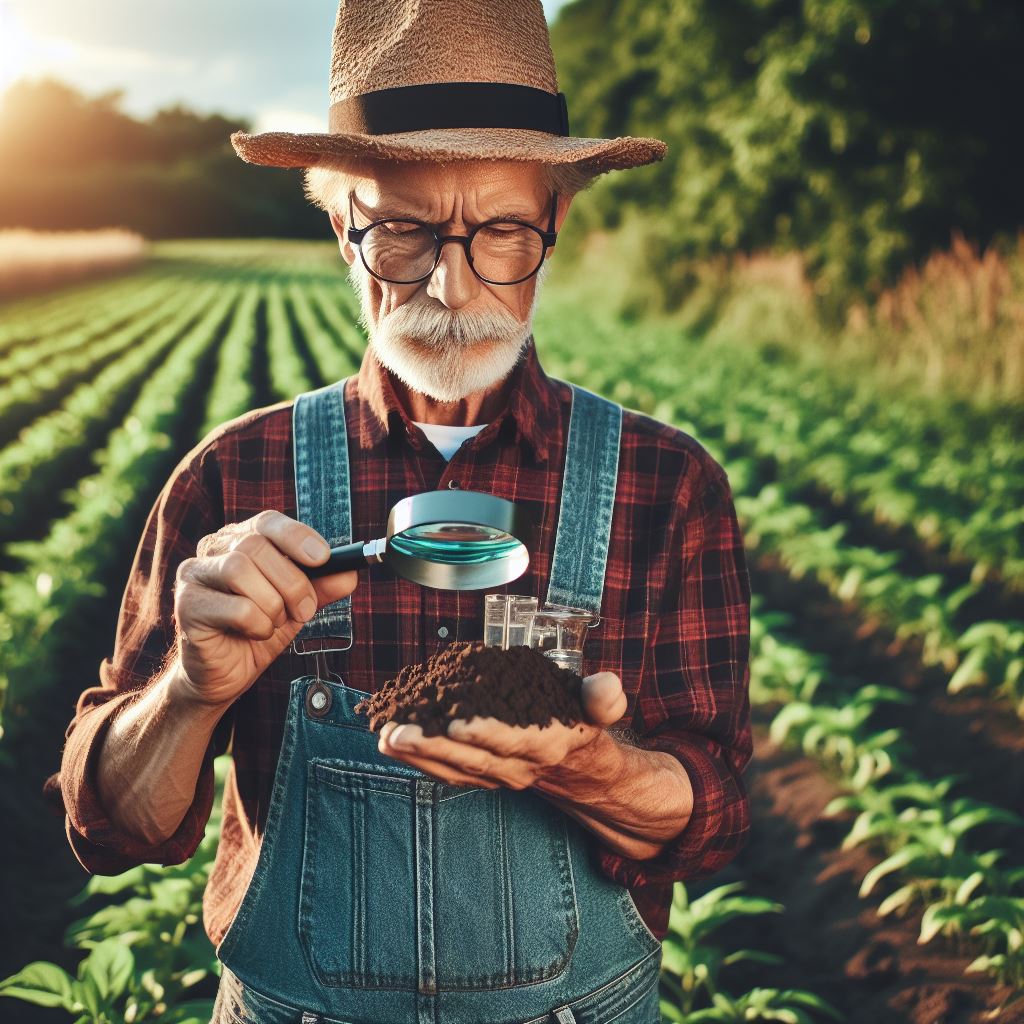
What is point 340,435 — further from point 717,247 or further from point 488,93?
point 717,247

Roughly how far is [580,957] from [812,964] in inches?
91.2

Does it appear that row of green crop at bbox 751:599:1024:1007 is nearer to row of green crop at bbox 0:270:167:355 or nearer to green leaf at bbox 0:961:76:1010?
green leaf at bbox 0:961:76:1010

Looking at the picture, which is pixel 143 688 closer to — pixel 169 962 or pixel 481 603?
pixel 481 603

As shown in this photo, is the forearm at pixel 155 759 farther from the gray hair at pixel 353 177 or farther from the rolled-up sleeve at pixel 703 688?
the gray hair at pixel 353 177

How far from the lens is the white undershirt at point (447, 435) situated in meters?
1.83

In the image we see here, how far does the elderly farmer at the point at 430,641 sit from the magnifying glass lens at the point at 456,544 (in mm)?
99

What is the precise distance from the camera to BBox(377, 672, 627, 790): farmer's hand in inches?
48.2

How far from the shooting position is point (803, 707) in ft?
14.4

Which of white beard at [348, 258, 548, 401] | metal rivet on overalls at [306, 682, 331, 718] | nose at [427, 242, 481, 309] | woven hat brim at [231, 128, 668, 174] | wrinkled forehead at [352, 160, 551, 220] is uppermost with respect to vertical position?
woven hat brim at [231, 128, 668, 174]

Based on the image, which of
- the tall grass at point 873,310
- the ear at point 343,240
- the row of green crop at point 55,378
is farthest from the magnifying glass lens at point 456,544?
the row of green crop at point 55,378

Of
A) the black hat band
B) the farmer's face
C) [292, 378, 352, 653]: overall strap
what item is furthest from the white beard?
the black hat band

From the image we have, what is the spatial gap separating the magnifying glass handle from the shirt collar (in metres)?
0.44

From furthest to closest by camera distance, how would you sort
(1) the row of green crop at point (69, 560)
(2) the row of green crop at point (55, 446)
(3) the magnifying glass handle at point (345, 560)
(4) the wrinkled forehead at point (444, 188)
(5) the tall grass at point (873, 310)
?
(5) the tall grass at point (873, 310) < (2) the row of green crop at point (55, 446) < (1) the row of green crop at point (69, 560) < (4) the wrinkled forehead at point (444, 188) < (3) the magnifying glass handle at point (345, 560)

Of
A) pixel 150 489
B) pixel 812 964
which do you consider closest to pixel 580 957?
pixel 812 964
